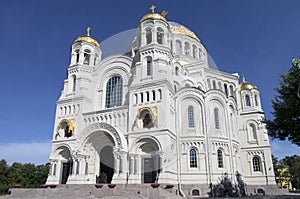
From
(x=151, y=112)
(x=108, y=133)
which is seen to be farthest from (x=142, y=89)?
(x=108, y=133)

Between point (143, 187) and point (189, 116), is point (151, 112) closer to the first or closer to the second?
point (189, 116)

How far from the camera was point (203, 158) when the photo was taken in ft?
72.4

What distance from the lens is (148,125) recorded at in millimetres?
21781

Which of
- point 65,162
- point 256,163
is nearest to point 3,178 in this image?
point 65,162

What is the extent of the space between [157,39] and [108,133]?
11429mm

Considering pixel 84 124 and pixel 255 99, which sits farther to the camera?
pixel 255 99

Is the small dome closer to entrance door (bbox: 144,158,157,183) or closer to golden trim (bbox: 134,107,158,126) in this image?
golden trim (bbox: 134,107,158,126)

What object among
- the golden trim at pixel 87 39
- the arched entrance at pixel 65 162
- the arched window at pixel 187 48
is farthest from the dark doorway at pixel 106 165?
the arched window at pixel 187 48

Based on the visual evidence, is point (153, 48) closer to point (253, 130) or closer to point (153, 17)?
point (153, 17)

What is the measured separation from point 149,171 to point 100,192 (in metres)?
4.79

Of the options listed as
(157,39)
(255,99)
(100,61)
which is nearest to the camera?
(157,39)

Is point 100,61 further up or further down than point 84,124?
further up

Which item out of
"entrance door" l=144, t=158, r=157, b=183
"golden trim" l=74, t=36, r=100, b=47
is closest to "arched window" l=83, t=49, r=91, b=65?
"golden trim" l=74, t=36, r=100, b=47

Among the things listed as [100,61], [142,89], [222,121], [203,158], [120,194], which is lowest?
[120,194]
